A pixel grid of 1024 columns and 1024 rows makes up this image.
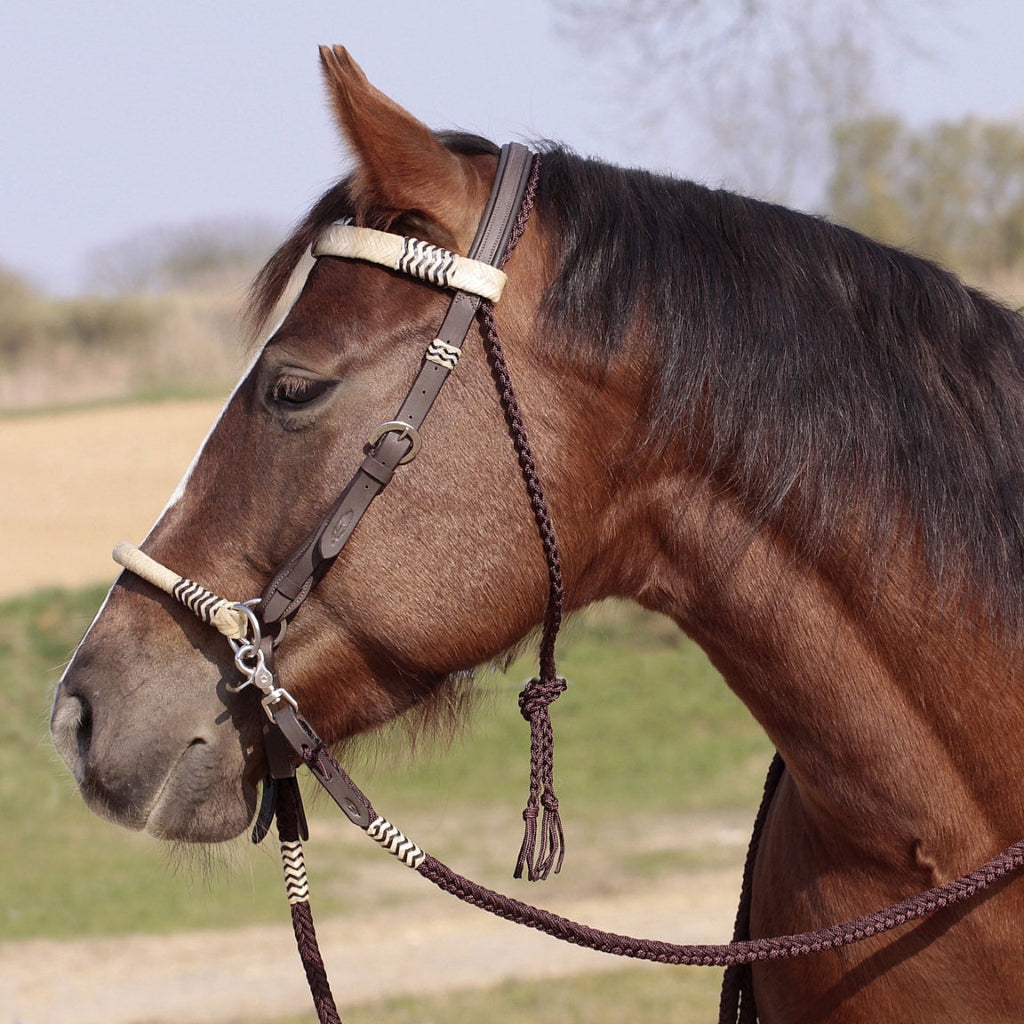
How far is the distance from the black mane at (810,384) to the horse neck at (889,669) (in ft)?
0.16

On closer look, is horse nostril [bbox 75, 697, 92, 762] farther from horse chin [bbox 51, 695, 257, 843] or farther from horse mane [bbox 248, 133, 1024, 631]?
horse mane [bbox 248, 133, 1024, 631]

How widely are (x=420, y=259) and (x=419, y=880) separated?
5920 mm

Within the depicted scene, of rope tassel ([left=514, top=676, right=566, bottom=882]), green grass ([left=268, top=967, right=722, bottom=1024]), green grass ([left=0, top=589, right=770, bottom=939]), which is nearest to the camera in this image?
rope tassel ([left=514, top=676, right=566, bottom=882])

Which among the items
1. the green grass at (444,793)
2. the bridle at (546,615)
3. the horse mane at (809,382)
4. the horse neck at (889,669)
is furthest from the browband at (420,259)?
the green grass at (444,793)

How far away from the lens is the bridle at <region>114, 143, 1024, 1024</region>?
5.94 feet

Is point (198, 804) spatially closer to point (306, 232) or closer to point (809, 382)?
point (306, 232)

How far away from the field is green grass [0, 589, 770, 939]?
0.06 feet

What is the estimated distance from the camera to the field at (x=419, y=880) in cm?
543

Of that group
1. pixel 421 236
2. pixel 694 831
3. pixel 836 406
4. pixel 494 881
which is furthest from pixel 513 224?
pixel 694 831

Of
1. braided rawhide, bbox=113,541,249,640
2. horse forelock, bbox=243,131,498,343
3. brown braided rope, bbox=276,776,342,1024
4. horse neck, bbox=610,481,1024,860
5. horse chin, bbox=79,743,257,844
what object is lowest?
brown braided rope, bbox=276,776,342,1024

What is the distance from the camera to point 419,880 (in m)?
7.17

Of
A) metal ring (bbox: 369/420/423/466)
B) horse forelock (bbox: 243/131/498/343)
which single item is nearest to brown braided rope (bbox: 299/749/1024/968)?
metal ring (bbox: 369/420/423/466)

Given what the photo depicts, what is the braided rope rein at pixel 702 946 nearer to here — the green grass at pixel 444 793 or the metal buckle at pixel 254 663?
the metal buckle at pixel 254 663

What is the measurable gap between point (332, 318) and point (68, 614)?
968cm
